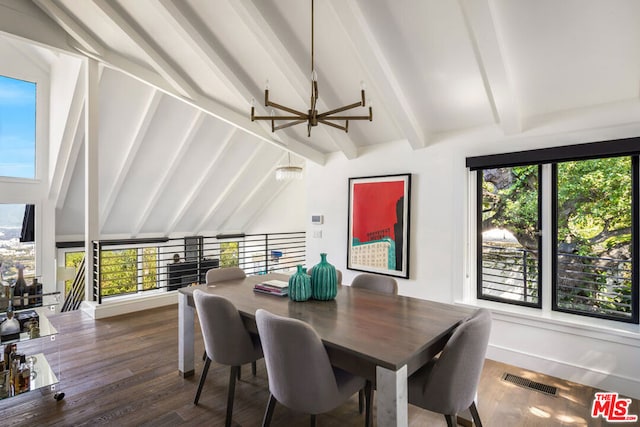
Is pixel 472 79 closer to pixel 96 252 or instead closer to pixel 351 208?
pixel 351 208

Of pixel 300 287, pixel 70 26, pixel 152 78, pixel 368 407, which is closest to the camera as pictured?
pixel 368 407

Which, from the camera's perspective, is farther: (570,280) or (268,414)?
(570,280)

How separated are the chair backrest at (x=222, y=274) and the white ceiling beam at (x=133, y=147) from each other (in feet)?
9.95

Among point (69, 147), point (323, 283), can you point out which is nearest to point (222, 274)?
point (323, 283)

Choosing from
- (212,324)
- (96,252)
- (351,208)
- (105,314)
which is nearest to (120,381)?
(212,324)

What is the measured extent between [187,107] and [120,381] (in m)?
3.85

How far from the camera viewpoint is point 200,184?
645 cm

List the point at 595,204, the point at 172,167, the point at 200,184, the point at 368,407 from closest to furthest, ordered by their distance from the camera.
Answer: the point at 368,407 → the point at 595,204 → the point at 172,167 → the point at 200,184

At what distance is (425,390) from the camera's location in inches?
65.1

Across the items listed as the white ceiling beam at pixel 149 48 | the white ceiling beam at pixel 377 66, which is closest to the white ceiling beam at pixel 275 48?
the white ceiling beam at pixel 377 66

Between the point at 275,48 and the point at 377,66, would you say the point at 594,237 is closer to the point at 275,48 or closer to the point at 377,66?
the point at 377,66

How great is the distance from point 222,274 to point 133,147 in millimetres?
3463

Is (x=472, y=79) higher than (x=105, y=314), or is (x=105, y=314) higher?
(x=472, y=79)

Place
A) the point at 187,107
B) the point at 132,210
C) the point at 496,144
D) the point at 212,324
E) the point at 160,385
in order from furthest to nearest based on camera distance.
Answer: the point at 132,210
the point at 187,107
the point at 496,144
the point at 160,385
the point at 212,324
